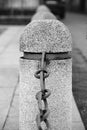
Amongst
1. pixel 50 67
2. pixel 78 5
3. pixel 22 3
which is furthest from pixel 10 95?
pixel 78 5

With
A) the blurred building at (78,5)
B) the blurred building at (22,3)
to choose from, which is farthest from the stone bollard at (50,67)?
the blurred building at (78,5)

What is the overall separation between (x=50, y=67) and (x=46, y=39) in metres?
0.28

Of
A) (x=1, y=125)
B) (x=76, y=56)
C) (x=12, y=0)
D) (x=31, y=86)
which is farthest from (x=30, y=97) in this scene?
(x=12, y=0)

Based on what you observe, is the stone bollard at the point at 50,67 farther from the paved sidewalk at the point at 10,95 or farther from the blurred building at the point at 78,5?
the blurred building at the point at 78,5

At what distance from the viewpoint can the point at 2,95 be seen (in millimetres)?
6832

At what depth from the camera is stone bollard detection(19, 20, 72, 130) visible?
3881mm

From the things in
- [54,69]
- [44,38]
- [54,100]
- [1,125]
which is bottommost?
[1,125]

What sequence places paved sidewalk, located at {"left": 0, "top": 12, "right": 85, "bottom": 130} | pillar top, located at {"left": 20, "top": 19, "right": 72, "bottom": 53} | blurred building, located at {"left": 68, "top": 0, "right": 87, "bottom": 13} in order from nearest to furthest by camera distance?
pillar top, located at {"left": 20, "top": 19, "right": 72, "bottom": 53} < paved sidewalk, located at {"left": 0, "top": 12, "right": 85, "bottom": 130} < blurred building, located at {"left": 68, "top": 0, "right": 87, "bottom": 13}

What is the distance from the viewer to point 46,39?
153 inches

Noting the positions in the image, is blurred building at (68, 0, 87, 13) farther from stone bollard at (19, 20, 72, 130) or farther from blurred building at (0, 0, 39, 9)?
stone bollard at (19, 20, 72, 130)

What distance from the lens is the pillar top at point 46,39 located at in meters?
3.88

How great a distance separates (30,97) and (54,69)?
15.3 inches

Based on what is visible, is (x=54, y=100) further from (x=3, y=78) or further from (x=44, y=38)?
(x=3, y=78)

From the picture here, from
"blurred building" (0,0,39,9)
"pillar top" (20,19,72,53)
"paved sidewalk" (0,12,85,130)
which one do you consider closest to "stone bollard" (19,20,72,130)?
"pillar top" (20,19,72,53)
